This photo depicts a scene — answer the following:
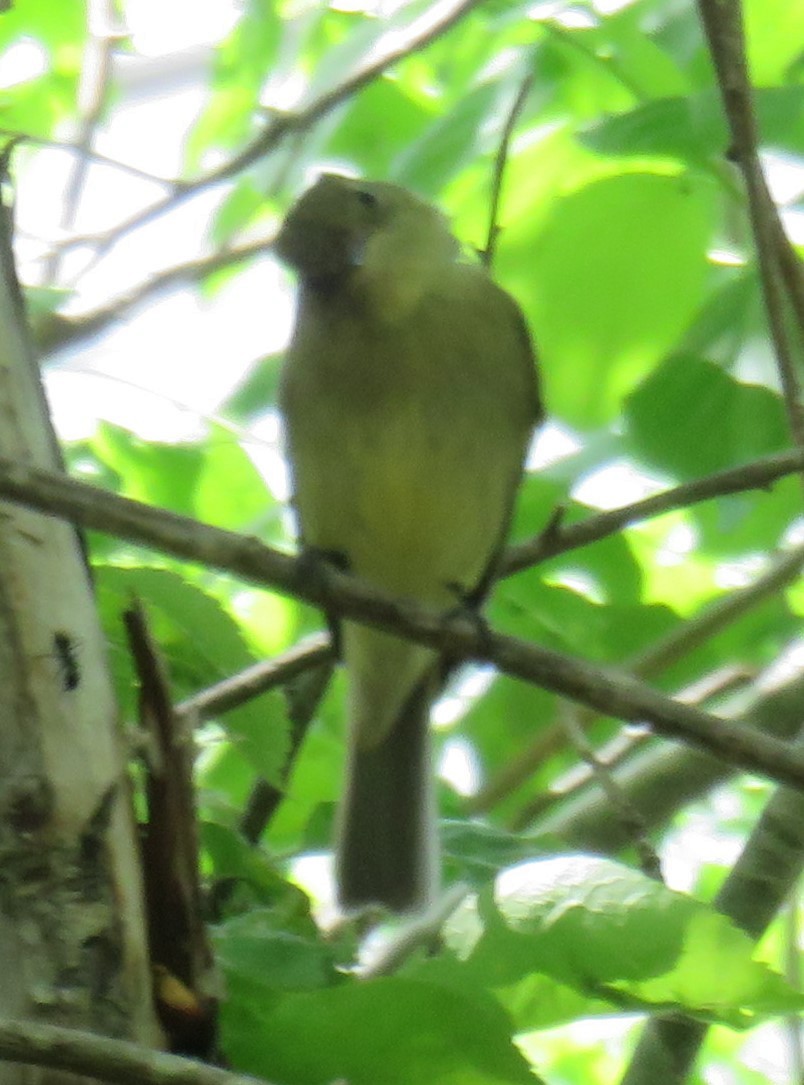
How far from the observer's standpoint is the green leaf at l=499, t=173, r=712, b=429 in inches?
121

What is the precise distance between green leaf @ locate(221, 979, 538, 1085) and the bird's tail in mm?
1420

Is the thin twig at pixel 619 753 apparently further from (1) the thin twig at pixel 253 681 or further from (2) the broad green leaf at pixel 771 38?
(2) the broad green leaf at pixel 771 38

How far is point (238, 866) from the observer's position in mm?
2510

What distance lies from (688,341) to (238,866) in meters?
1.21

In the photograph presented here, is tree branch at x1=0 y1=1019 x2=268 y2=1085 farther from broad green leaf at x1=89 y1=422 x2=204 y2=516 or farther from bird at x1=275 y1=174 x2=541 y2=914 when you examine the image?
broad green leaf at x1=89 y1=422 x2=204 y2=516

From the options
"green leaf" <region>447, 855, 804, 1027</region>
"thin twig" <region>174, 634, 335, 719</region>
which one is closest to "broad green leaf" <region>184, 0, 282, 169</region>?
"thin twig" <region>174, 634, 335, 719</region>

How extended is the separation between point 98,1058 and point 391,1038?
1.11 ft

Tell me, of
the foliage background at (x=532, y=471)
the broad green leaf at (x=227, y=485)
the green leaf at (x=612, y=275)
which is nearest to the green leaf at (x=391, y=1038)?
the foliage background at (x=532, y=471)

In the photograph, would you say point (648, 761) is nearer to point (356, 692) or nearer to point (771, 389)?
point (356, 692)

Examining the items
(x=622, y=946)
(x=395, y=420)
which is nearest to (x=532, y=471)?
(x=395, y=420)

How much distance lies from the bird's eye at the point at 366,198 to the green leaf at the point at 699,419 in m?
0.94

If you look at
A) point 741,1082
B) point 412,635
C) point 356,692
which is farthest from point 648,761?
point 741,1082

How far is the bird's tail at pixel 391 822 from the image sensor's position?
11.3 feet

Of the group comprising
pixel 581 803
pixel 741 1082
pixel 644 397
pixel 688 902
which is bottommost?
pixel 741 1082
